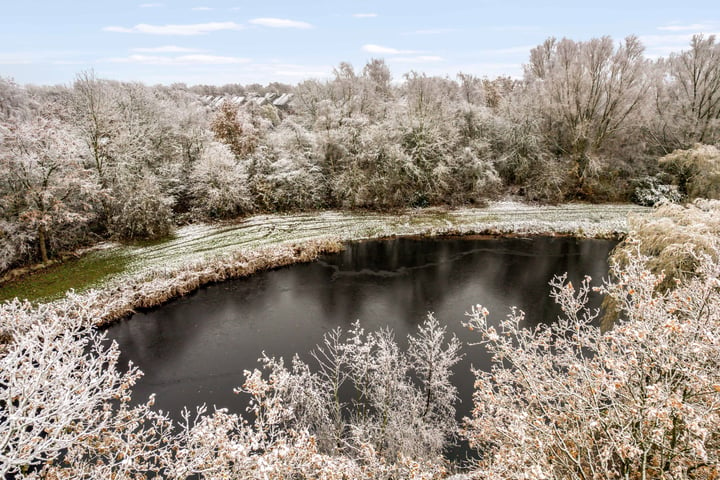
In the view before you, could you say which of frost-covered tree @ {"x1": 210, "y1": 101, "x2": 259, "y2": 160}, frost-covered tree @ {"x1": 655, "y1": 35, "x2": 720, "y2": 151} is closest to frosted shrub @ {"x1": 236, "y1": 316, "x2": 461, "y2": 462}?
frost-covered tree @ {"x1": 210, "y1": 101, "x2": 259, "y2": 160}

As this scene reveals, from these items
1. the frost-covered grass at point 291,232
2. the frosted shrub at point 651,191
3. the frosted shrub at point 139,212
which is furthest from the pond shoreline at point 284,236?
the frosted shrub at point 139,212

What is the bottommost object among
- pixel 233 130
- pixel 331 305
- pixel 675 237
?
pixel 331 305

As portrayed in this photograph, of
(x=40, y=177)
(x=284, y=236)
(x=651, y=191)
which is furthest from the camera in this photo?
(x=651, y=191)

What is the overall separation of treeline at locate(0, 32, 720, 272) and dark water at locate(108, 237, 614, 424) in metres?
10.5

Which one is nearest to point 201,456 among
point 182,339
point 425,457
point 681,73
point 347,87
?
point 425,457

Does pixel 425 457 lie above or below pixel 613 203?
below

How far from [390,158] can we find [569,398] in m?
28.4

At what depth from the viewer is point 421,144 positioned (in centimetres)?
3309

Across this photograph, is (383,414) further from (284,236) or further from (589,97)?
(589,97)

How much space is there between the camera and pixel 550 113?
34188mm

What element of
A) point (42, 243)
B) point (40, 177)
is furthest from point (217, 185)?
point (42, 243)

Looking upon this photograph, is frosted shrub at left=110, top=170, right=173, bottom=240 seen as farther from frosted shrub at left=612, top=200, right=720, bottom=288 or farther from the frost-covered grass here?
frosted shrub at left=612, top=200, right=720, bottom=288

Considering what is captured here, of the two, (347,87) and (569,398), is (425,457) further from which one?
(347,87)

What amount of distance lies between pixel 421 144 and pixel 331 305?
2053 cm
